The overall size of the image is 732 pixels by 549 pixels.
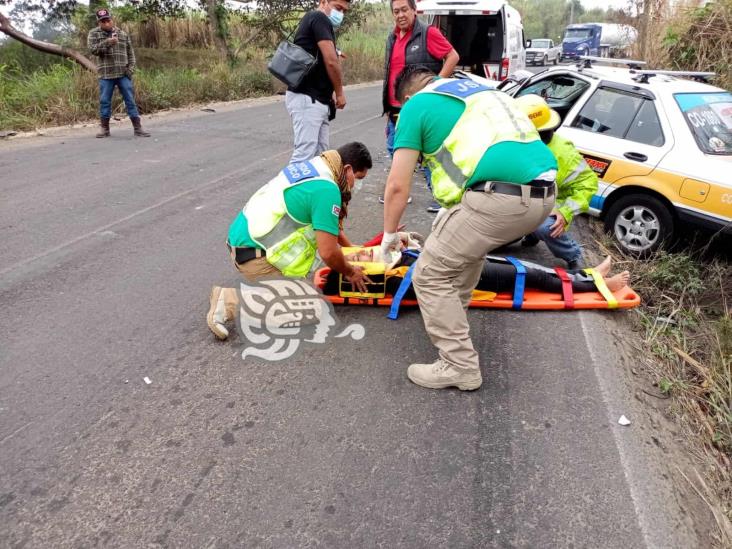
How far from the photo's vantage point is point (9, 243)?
4637 millimetres

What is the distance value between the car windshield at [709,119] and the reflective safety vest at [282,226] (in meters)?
3.43

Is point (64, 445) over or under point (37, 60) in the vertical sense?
under

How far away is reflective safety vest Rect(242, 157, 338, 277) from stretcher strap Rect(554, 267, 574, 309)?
5.73 ft

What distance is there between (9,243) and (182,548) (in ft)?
12.6

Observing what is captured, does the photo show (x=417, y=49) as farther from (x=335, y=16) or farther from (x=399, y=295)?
(x=399, y=295)

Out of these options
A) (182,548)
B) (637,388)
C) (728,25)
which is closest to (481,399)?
(637,388)

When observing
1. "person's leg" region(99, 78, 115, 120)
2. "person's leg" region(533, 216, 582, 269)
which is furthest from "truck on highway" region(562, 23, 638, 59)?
"person's leg" region(533, 216, 582, 269)

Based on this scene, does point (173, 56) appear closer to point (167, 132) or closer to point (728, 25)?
point (167, 132)

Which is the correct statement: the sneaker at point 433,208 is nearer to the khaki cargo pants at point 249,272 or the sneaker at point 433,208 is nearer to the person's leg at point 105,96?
the khaki cargo pants at point 249,272

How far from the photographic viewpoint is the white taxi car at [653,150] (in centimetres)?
440

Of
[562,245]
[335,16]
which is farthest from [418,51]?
[562,245]

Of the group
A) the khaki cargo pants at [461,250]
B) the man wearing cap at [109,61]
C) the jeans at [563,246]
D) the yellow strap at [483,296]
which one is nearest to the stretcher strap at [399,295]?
the yellow strap at [483,296]

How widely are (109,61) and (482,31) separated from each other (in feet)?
25.4

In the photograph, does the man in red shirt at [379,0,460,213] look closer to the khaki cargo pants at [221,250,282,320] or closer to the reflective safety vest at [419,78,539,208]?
the khaki cargo pants at [221,250,282,320]
